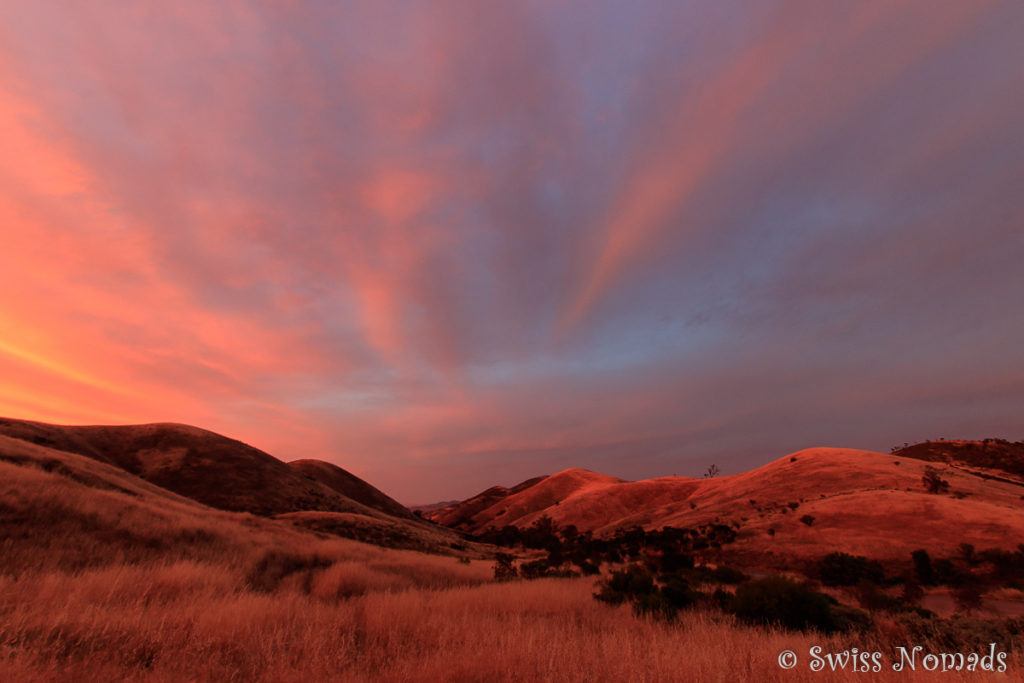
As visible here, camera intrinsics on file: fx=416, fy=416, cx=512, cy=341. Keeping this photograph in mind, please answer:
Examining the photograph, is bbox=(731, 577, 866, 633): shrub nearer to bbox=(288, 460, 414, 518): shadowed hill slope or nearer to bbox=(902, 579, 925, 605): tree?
bbox=(902, 579, 925, 605): tree

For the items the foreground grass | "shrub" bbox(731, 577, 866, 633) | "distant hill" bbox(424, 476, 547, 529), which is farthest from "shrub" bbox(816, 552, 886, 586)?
"distant hill" bbox(424, 476, 547, 529)

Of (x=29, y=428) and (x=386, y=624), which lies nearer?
(x=386, y=624)

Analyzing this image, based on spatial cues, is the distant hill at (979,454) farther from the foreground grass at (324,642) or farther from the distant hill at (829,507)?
the foreground grass at (324,642)

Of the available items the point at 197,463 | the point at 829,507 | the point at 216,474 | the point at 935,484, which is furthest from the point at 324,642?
the point at 197,463

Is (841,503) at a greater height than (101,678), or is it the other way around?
(841,503)

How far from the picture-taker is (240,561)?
14.2m

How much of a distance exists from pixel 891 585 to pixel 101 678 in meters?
38.5

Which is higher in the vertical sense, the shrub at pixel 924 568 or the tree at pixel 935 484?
the tree at pixel 935 484

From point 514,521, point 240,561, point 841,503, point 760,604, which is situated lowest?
point 514,521

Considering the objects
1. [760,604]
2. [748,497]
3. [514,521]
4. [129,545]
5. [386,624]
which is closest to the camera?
[386,624]

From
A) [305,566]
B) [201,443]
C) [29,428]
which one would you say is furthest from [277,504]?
[305,566]

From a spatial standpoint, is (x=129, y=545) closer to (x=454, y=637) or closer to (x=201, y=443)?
(x=454, y=637)

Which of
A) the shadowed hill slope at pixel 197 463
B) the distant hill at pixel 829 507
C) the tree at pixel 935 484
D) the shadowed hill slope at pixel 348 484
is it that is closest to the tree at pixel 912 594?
the distant hill at pixel 829 507

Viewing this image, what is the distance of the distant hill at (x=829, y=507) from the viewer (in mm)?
35500
